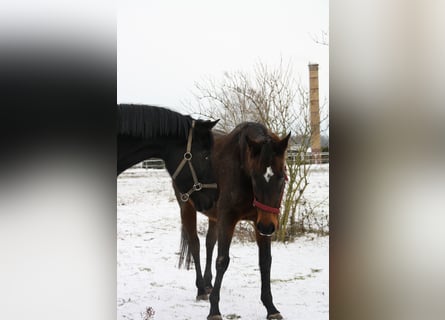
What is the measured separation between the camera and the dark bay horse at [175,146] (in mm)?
2514

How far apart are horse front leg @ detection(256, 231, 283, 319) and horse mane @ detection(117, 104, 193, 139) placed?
691 mm

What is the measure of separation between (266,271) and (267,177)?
519 mm

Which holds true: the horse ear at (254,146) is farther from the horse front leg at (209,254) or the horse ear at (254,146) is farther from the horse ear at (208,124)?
the horse front leg at (209,254)

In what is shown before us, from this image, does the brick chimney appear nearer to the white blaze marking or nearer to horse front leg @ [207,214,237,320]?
the white blaze marking

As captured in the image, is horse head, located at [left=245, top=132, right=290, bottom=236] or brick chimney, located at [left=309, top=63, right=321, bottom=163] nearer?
horse head, located at [left=245, top=132, right=290, bottom=236]

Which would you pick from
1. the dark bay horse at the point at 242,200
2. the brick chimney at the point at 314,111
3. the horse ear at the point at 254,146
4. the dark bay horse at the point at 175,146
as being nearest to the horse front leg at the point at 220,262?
the dark bay horse at the point at 242,200

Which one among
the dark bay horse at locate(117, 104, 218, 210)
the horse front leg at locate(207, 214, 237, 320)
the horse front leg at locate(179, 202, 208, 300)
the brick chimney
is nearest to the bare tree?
the brick chimney

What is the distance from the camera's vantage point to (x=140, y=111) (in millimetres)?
2514

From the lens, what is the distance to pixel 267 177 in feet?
8.02

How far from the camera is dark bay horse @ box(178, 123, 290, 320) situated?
2.45m

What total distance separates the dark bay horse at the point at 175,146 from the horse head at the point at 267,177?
23 cm

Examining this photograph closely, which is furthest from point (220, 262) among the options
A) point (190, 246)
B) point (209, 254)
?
point (190, 246)

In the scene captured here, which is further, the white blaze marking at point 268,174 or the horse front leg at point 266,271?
the horse front leg at point 266,271

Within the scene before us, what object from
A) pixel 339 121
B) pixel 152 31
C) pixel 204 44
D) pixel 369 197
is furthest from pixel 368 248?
pixel 152 31
